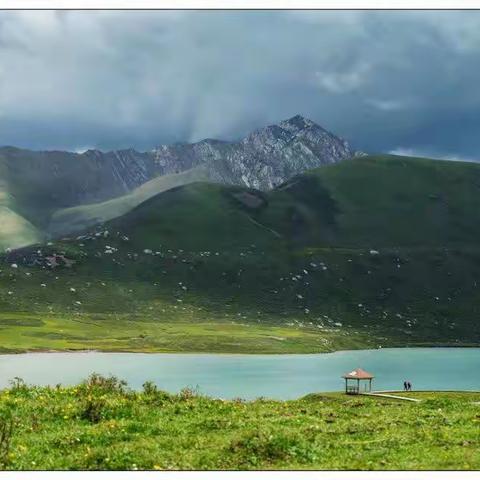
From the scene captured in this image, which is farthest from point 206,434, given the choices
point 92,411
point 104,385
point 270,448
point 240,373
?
point 240,373

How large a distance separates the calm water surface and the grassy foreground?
59.5 m

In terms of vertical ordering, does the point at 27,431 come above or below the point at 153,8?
below

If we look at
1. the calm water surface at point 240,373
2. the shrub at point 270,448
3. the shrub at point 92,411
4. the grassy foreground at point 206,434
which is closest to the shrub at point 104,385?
the grassy foreground at point 206,434

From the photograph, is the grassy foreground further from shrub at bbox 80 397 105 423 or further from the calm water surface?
the calm water surface

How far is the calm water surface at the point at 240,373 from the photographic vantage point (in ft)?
371

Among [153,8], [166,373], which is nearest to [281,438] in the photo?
[153,8]

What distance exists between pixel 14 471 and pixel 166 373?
12811 centimetres

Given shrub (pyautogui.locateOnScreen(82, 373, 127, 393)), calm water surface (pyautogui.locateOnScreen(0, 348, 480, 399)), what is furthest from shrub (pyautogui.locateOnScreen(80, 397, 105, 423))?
calm water surface (pyautogui.locateOnScreen(0, 348, 480, 399))

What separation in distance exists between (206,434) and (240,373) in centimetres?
12674

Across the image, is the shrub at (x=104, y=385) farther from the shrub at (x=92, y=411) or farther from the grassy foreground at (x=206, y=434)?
the shrub at (x=92, y=411)

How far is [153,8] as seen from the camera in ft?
69.5

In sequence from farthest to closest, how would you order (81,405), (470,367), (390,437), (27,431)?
1. (470,367)
2. (81,405)
3. (27,431)
4. (390,437)
